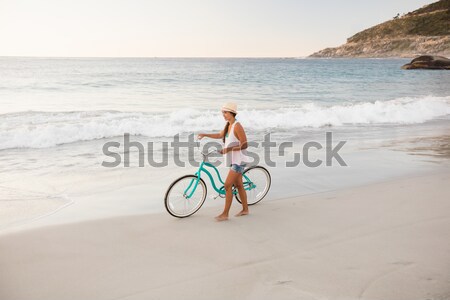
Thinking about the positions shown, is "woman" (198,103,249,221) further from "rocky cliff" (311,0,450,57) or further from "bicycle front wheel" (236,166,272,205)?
"rocky cliff" (311,0,450,57)

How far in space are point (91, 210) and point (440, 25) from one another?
7124 inches

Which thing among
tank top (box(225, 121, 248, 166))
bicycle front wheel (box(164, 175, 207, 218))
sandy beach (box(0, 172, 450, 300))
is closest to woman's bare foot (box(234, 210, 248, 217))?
sandy beach (box(0, 172, 450, 300))

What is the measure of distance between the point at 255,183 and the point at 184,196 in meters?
1.43

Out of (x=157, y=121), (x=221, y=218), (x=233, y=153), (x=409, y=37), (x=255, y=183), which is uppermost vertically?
(x=409, y=37)

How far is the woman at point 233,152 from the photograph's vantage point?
227 inches

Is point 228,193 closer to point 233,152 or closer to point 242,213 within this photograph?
point 242,213

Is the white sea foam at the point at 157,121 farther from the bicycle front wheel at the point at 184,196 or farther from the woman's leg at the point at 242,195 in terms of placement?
the woman's leg at the point at 242,195

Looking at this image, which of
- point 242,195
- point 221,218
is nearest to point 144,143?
point 242,195

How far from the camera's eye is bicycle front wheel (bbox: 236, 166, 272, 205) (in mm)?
6738

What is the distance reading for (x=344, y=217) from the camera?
603cm

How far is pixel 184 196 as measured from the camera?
6.15 metres

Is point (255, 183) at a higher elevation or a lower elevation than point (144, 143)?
lower

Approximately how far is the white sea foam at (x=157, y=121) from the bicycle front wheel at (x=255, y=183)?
7774 millimetres

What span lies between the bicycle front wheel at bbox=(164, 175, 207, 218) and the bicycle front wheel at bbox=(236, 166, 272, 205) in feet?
2.58
